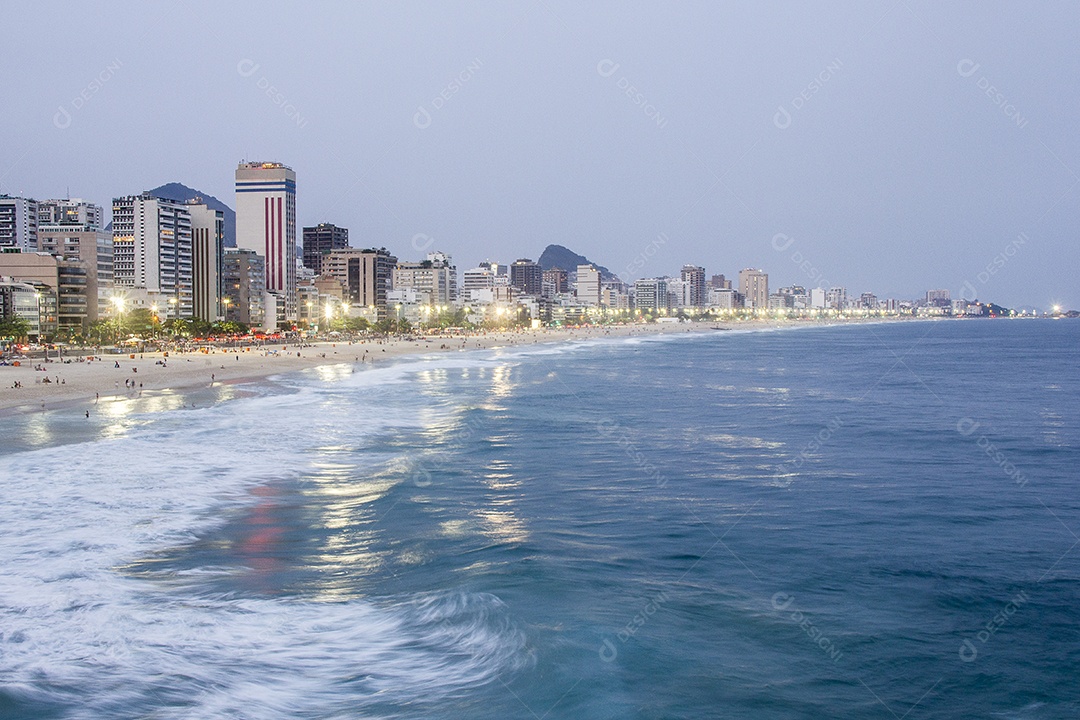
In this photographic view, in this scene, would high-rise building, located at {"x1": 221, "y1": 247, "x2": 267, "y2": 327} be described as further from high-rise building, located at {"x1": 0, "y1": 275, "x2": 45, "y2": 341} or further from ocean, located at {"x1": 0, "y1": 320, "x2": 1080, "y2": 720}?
ocean, located at {"x1": 0, "y1": 320, "x2": 1080, "y2": 720}

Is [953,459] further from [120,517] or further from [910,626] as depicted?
[120,517]

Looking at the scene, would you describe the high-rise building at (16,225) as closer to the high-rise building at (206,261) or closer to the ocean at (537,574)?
the high-rise building at (206,261)

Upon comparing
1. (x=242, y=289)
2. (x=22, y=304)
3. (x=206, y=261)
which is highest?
(x=206, y=261)

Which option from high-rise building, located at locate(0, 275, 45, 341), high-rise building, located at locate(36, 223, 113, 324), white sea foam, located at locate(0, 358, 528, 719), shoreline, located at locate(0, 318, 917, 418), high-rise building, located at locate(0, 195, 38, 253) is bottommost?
white sea foam, located at locate(0, 358, 528, 719)

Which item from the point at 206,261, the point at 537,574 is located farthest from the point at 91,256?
the point at 537,574

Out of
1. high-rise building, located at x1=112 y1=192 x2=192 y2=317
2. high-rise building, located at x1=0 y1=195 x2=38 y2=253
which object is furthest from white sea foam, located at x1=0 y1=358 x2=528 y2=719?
high-rise building, located at x1=0 y1=195 x2=38 y2=253

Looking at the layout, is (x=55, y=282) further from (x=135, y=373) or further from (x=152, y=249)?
(x=135, y=373)

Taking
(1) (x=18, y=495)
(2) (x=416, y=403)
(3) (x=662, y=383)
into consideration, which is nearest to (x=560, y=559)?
(1) (x=18, y=495)
